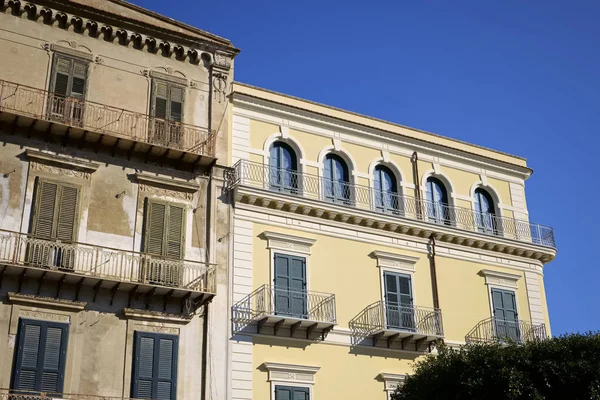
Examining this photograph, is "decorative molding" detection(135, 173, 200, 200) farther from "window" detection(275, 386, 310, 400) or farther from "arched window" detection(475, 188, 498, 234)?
"arched window" detection(475, 188, 498, 234)

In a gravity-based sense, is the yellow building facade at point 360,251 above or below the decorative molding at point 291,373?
above

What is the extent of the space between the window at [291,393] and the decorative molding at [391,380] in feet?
9.36

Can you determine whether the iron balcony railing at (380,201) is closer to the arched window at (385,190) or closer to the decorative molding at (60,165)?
the arched window at (385,190)

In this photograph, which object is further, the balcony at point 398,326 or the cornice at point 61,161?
the balcony at point 398,326

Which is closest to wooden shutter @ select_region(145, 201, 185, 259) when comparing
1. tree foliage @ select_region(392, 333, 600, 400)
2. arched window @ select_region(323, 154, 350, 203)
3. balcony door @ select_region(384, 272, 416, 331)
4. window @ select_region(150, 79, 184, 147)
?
window @ select_region(150, 79, 184, 147)

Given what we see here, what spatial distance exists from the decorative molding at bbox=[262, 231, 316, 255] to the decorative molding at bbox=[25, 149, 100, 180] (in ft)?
18.5

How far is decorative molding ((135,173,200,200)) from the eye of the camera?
23750mm

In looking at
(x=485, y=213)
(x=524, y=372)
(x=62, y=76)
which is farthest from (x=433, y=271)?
(x=62, y=76)

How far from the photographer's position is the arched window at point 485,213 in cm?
3027

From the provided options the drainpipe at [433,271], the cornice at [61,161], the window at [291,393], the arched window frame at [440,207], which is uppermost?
the arched window frame at [440,207]

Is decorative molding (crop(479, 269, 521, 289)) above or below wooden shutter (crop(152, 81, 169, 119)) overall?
below

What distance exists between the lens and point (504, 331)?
93.8ft

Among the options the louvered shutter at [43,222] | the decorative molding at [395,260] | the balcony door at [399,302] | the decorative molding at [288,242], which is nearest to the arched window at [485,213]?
the decorative molding at [395,260]

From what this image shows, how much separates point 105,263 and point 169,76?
22.4ft
